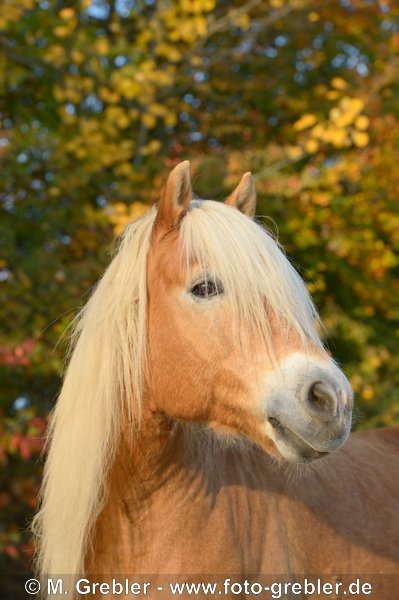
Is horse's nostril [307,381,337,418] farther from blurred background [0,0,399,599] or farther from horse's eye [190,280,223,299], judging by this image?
blurred background [0,0,399,599]

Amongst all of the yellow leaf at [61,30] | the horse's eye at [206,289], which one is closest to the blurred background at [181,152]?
the yellow leaf at [61,30]

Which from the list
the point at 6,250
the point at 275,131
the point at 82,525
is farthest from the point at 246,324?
the point at 275,131

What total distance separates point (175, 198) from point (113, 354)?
51 centimetres

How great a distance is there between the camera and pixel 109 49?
505cm

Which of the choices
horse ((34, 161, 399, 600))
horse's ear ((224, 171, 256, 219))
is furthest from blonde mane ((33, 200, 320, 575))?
horse's ear ((224, 171, 256, 219))

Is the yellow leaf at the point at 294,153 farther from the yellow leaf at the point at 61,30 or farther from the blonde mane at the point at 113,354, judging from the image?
the blonde mane at the point at 113,354

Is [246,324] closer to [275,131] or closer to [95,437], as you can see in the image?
[95,437]

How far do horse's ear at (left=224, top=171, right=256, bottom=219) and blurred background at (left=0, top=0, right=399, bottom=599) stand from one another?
145 cm

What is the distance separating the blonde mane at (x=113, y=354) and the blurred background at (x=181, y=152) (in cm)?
181

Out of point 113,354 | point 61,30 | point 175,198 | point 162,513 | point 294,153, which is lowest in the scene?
point 162,513

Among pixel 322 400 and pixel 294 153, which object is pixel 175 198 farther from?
pixel 294 153

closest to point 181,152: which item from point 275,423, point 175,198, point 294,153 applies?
point 294,153

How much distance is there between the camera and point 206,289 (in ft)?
7.23

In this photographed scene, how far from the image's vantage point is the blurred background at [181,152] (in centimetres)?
492
